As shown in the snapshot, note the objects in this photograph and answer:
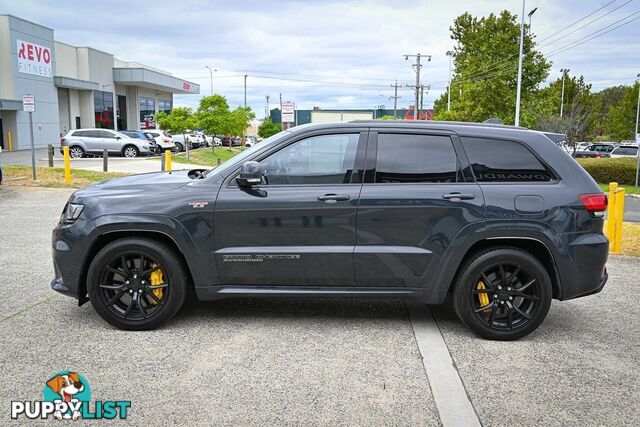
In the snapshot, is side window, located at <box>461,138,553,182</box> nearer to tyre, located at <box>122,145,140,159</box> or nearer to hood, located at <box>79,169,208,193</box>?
hood, located at <box>79,169,208,193</box>

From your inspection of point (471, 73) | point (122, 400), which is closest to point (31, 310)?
point (122, 400)

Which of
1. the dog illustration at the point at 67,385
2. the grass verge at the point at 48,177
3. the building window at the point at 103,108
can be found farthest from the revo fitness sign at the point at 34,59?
the dog illustration at the point at 67,385

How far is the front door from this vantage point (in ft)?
15.5

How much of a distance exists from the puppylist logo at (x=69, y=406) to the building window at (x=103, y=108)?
52549mm

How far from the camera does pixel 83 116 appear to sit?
166ft

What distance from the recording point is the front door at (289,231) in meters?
4.72

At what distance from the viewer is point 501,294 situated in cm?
473

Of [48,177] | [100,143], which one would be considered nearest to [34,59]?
[100,143]

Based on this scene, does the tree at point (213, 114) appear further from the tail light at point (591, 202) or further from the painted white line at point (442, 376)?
the tail light at point (591, 202)

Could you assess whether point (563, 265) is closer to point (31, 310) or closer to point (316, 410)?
point (316, 410)

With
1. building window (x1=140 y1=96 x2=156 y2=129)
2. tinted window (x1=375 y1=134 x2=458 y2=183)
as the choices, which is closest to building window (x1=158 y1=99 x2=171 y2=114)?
building window (x1=140 y1=96 x2=156 y2=129)

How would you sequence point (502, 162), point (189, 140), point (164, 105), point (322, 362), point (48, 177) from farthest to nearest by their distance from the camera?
point (164, 105) → point (189, 140) → point (48, 177) → point (502, 162) → point (322, 362)

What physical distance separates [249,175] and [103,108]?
53.7m

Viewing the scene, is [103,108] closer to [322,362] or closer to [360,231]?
[360,231]
